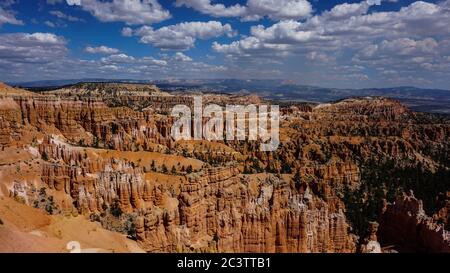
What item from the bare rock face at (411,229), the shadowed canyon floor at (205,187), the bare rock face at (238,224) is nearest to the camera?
the shadowed canyon floor at (205,187)

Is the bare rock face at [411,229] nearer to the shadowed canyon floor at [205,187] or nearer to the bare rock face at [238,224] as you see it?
the shadowed canyon floor at [205,187]

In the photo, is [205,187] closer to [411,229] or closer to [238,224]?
[238,224]

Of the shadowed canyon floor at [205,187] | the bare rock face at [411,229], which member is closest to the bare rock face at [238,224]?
the shadowed canyon floor at [205,187]

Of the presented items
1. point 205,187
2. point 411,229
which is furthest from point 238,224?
point 411,229

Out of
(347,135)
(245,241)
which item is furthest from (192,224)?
(347,135)

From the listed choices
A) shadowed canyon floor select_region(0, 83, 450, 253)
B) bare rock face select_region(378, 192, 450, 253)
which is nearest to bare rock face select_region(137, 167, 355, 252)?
shadowed canyon floor select_region(0, 83, 450, 253)
